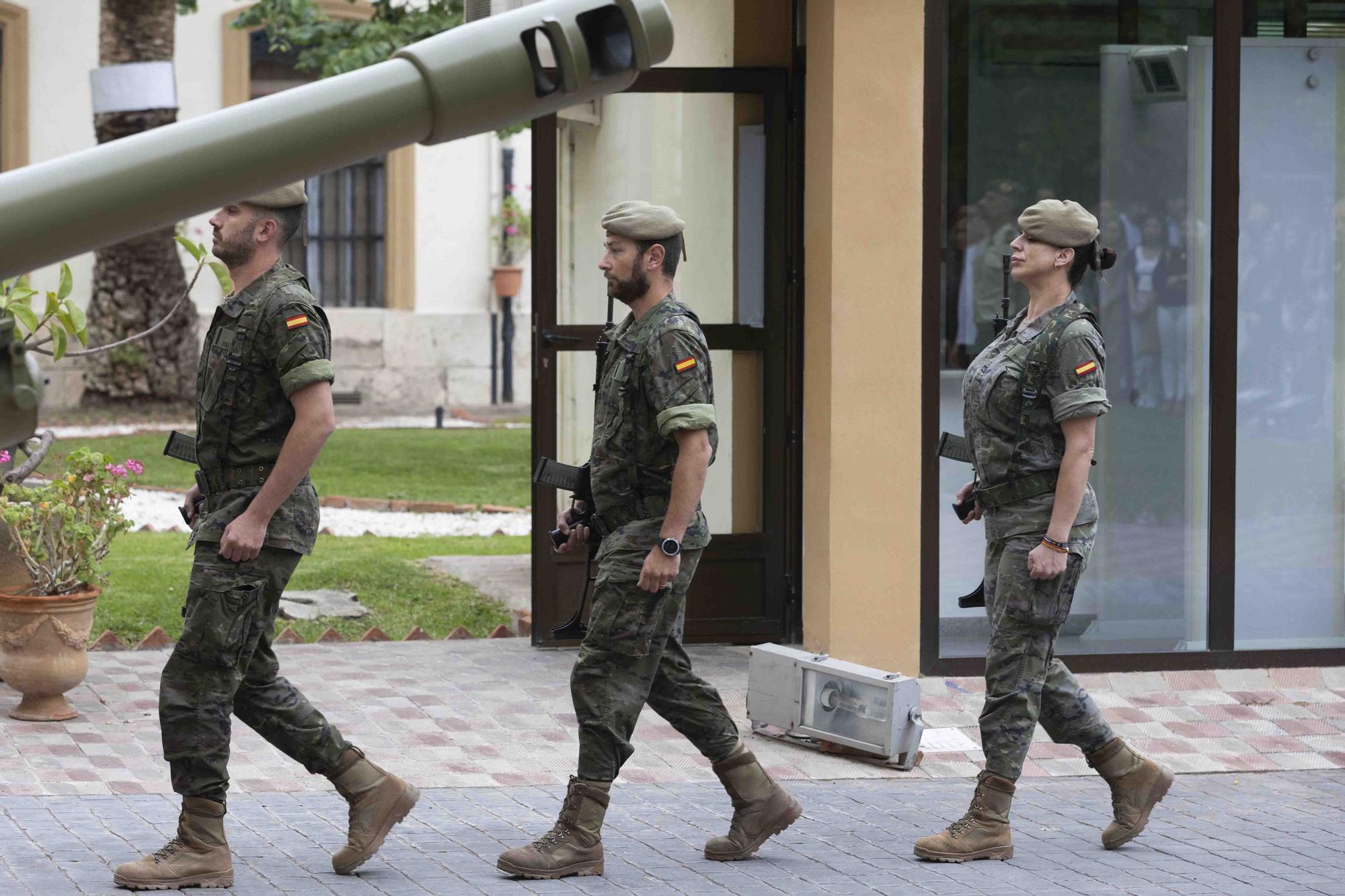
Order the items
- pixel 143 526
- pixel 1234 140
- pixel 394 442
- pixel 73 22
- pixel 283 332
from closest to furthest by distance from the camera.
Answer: pixel 283 332 < pixel 1234 140 < pixel 143 526 < pixel 394 442 < pixel 73 22

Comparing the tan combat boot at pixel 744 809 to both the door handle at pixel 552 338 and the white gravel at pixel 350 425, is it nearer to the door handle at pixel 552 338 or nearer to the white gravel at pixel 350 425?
the door handle at pixel 552 338

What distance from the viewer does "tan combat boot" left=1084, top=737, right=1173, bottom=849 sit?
5707 millimetres

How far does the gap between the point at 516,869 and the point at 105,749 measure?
6.91 feet

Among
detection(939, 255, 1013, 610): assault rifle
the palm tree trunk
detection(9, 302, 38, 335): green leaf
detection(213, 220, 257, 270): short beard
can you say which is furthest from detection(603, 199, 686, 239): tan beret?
the palm tree trunk

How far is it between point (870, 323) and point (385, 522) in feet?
19.9

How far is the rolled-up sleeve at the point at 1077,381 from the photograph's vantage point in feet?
18.0

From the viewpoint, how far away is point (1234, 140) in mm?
8188

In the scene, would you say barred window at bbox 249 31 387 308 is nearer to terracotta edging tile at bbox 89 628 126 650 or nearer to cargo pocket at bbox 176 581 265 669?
terracotta edging tile at bbox 89 628 126 650

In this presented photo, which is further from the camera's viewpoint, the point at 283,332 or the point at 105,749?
the point at 105,749

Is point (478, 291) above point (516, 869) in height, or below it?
above

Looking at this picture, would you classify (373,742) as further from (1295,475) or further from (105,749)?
(1295,475)

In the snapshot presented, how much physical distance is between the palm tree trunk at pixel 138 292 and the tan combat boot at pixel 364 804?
13.4 metres

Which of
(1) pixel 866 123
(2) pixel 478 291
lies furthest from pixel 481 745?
(2) pixel 478 291

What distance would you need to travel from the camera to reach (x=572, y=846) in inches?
208
